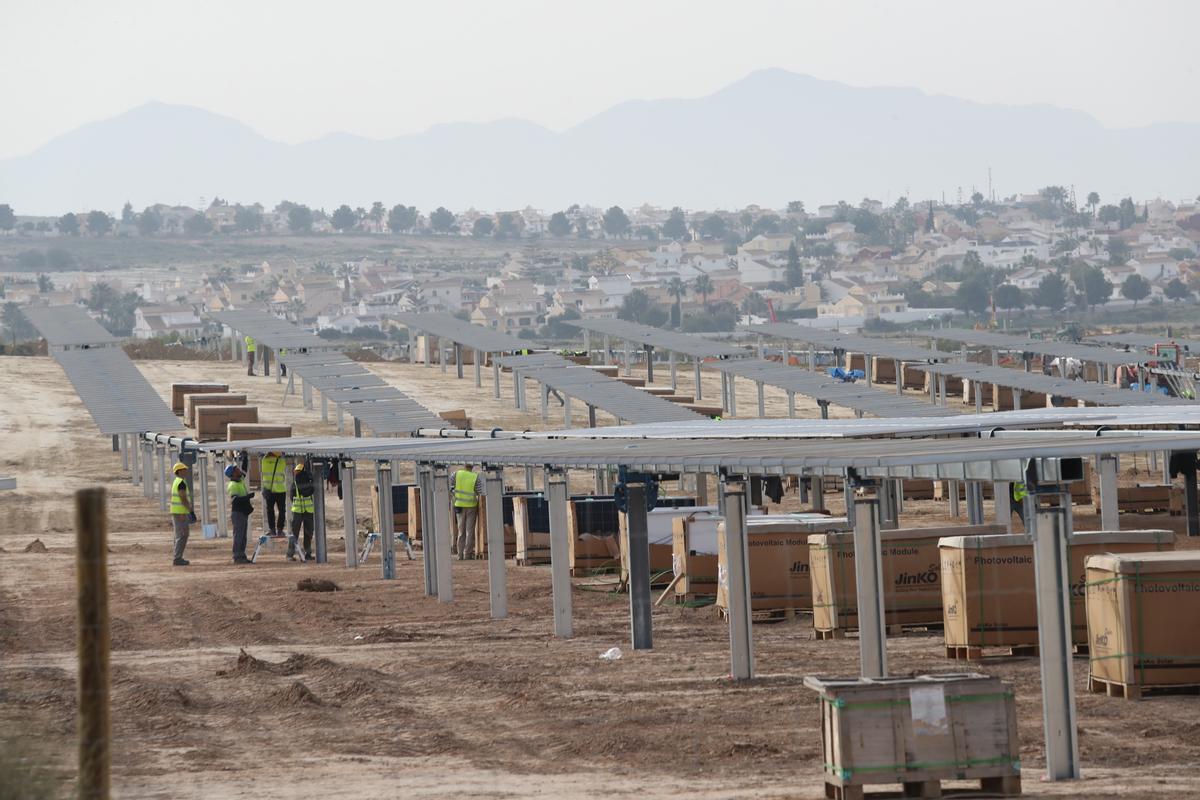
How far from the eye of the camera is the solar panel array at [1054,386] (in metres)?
39.9

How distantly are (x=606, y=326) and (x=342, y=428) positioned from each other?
59.7 feet

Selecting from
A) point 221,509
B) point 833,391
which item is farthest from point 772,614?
point 833,391

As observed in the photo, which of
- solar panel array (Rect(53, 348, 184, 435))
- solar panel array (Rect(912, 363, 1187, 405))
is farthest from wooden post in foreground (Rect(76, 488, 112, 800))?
solar panel array (Rect(912, 363, 1187, 405))

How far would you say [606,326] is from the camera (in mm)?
60156

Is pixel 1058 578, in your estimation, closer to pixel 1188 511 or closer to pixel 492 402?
pixel 1188 511

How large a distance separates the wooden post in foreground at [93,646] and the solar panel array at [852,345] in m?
46.2

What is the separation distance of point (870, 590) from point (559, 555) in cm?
545

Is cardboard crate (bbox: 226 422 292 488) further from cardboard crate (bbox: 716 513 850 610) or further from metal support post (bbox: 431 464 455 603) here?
cardboard crate (bbox: 716 513 850 610)

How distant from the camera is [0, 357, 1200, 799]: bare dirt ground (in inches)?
455

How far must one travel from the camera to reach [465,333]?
57.0 m

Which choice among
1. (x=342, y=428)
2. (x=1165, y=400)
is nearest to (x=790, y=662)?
(x=1165, y=400)

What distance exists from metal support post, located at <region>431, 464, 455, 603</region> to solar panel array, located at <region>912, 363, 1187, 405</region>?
19.7m

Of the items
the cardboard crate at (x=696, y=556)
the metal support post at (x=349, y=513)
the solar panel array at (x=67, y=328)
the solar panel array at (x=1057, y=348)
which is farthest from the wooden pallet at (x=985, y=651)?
the solar panel array at (x=67, y=328)

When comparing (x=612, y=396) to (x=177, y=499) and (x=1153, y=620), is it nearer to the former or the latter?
(x=177, y=499)
